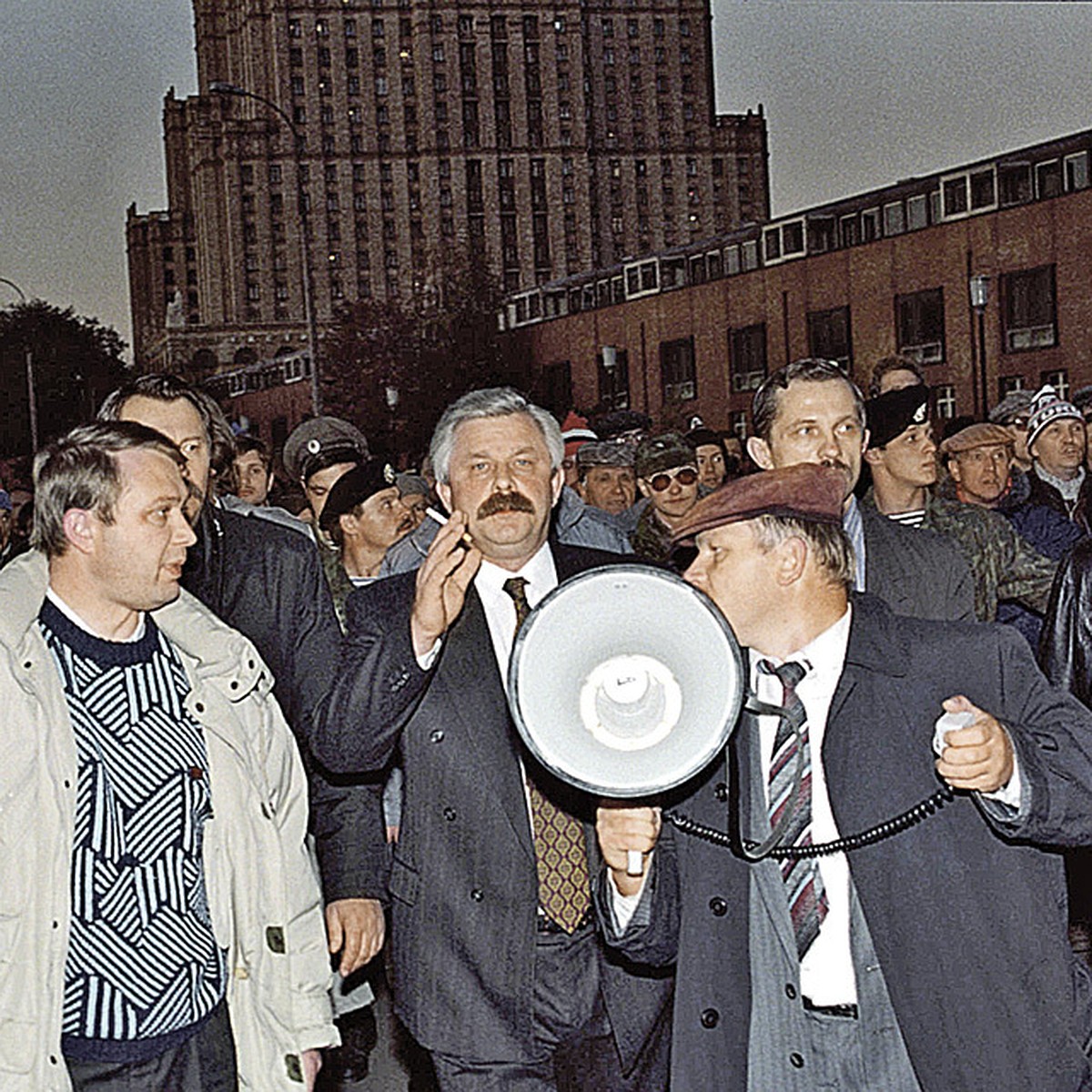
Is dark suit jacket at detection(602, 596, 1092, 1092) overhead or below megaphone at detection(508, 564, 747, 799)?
below

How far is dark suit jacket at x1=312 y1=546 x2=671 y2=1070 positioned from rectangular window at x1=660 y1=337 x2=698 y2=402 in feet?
182

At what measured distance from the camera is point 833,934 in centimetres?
372

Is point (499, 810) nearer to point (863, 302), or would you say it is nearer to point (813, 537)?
point (813, 537)

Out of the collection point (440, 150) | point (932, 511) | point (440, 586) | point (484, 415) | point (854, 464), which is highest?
point (440, 150)

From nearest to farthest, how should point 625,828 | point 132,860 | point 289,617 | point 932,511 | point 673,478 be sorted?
1. point 625,828
2. point 132,860
3. point 289,617
4. point 932,511
5. point 673,478

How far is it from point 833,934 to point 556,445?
1.73 metres

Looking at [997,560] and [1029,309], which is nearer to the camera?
[997,560]

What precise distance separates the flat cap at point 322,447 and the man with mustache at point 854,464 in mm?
3595

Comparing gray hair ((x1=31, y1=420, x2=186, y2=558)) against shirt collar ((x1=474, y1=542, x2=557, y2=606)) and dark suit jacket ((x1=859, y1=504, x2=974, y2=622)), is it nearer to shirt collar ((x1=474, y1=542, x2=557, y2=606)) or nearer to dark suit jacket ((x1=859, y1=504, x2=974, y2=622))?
shirt collar ((x1=474, y1=542, x2=557, y2=606))

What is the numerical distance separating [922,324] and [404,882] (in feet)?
150

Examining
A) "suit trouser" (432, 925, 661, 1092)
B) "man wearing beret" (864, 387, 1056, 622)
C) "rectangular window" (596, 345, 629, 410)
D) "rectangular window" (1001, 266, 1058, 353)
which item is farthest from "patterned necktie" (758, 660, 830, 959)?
"rectangular window" (596, 345, 629, 410)

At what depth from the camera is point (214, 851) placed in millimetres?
4281

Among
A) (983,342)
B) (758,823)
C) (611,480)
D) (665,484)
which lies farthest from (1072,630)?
(983,342)

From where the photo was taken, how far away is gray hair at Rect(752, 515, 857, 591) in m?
3.82
